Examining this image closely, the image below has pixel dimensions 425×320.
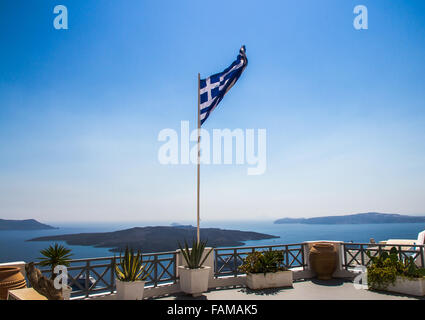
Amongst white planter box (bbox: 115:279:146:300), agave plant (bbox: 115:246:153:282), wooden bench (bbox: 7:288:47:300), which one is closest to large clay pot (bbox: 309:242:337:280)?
agave plant (bbox: 115:246:153:282)

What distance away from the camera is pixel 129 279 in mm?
6301

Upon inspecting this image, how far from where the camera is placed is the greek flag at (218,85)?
848 cm

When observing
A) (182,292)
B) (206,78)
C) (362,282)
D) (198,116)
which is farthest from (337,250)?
(206,78)

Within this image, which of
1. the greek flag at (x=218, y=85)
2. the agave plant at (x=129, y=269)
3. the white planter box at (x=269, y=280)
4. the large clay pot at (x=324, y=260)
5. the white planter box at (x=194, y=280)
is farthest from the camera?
the large clay pot at (x=324, y=260)

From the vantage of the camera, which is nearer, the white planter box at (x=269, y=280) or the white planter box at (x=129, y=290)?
the white planter box at (x=129, y=290)

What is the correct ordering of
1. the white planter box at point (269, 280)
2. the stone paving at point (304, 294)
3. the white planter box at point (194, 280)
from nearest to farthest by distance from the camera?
the stone paving at point (304, 294), the white planter box at point (194, 280), the white planter box at point (269, 280)

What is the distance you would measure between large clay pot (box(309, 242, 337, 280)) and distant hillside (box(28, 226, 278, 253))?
38022mm

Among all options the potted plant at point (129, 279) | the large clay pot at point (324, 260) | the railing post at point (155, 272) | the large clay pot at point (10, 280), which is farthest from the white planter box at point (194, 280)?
the large clay pot at point (324, 260)

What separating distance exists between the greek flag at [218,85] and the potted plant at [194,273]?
11.4ft

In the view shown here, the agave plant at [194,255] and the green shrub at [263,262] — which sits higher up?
the agave plant at [194,255]

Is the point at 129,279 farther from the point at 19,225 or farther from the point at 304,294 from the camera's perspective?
the point at 19,225

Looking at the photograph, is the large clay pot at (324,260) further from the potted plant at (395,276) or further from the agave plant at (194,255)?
the agave plant at (194,255)

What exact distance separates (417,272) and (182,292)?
5570 millimetres

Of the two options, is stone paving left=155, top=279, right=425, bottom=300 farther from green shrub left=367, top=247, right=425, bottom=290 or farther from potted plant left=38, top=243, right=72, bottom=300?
Result: potted plant left=38, top=243, right=72, bottom=300
